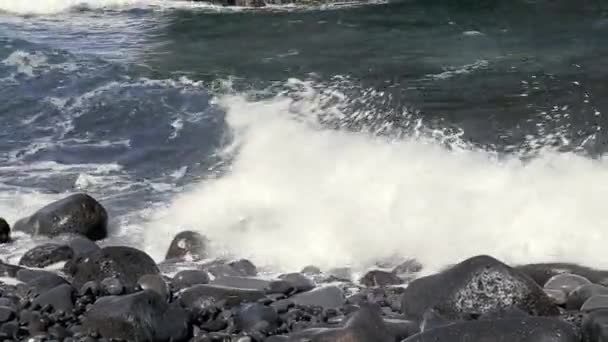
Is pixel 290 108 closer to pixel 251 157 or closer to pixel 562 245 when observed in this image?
pixel 251 157

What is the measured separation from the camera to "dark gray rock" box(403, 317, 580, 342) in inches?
258

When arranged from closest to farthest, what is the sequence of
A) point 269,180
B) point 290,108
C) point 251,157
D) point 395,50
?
point 269,180
point 251,157
point 290,108
point 395,50

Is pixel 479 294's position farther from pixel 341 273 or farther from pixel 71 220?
pixel 71 220

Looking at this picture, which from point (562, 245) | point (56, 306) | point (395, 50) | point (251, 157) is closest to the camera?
point (56, 306)

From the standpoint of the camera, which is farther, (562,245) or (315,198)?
(315,198)

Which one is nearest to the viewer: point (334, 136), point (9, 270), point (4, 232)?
point (9, 270)

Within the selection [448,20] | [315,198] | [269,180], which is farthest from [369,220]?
[448,20]

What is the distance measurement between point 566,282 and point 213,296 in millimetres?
3522

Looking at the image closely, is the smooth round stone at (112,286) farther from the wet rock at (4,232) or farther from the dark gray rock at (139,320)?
the wet rock at (4,232)

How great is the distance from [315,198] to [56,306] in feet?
15.8

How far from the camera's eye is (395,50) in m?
20.1

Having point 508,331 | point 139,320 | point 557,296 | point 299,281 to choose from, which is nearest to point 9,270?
point 139,320

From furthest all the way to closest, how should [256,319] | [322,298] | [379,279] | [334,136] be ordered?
[334,136]
[379,279]
[322,298]
[256,319]

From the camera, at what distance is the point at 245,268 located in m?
9.95
